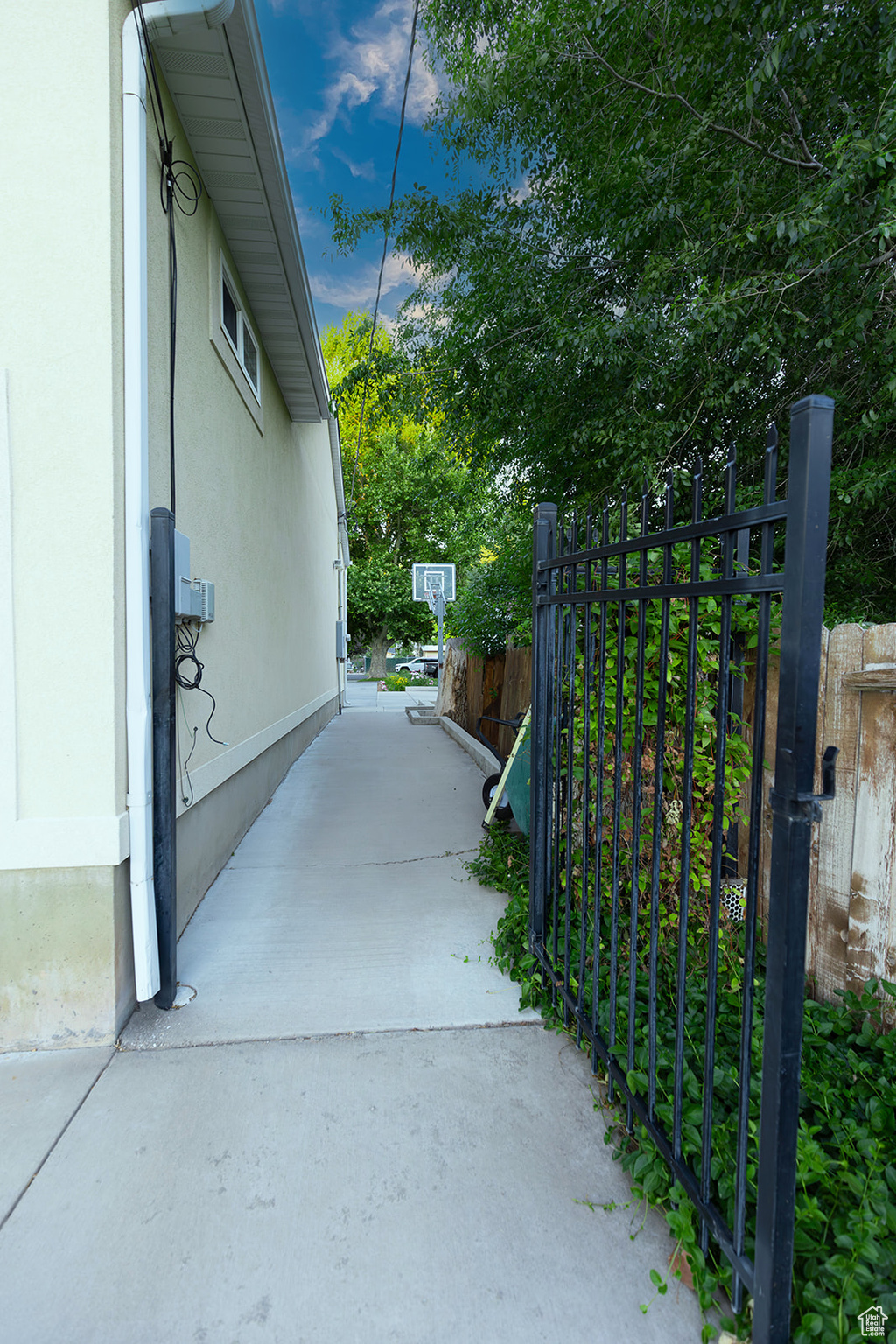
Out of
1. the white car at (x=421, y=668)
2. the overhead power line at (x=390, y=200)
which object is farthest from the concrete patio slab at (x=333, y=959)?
the white car at (x=421, y=668)

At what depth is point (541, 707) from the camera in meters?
2.65

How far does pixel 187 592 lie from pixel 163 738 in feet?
2.59

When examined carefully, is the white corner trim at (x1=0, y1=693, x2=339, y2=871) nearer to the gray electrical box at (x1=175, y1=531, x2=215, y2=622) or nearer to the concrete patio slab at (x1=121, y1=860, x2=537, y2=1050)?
the concrete patio slab at (x1=121, y1=860, x2=537, y2=1050)

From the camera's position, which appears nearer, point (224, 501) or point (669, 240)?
point (224, 501)

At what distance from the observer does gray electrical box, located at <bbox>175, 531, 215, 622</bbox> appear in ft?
9.16

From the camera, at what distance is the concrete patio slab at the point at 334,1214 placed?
1373 mm

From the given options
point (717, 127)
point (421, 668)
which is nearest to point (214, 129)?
point (717, 127)

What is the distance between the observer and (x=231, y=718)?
4203mm

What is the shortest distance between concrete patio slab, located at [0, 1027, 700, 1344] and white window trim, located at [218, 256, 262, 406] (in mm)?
3892

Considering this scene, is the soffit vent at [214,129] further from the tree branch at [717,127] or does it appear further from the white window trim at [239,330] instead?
the tree branch at [717,127]

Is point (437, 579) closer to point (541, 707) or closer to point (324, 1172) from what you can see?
point (541, 707)

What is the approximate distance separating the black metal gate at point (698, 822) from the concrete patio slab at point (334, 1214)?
0.79 ft

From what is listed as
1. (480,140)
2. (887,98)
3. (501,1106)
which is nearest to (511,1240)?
(501,1106)

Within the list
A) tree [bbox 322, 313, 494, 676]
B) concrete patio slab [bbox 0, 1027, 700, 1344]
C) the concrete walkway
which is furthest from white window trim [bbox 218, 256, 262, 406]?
tree [bbox 322, 313, 494, 676]
